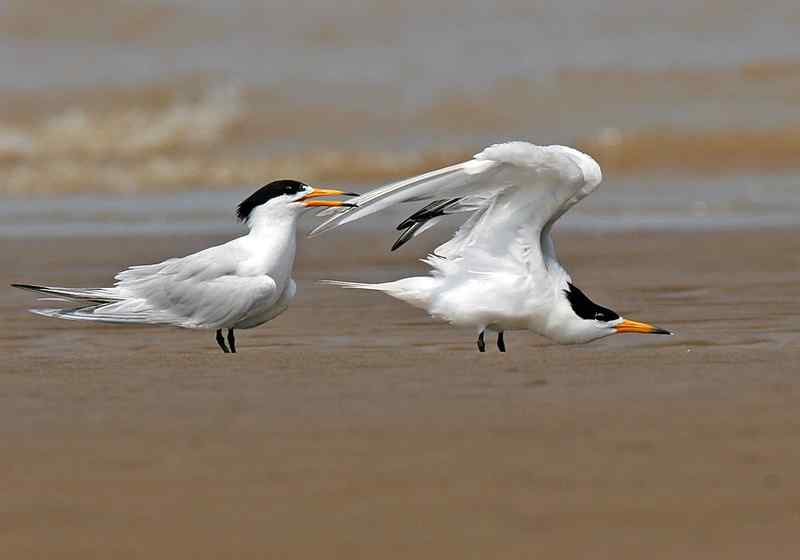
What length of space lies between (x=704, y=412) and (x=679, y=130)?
1304 cm

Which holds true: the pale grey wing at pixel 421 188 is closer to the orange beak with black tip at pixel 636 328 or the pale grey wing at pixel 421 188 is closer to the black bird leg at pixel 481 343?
the black bird leg at pixel 481 343

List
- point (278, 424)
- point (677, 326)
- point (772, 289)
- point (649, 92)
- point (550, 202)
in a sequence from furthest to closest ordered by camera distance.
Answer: point (649, 92)
point (772, 289)
point (677, 326)
point (550, 202)
point (278, 424)

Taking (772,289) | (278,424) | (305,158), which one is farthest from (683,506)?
(305,158)

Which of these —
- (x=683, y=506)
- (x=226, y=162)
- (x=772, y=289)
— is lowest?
(x=683, y=506)

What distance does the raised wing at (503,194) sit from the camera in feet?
19.9

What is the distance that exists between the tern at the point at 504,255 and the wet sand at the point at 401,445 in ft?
0.60

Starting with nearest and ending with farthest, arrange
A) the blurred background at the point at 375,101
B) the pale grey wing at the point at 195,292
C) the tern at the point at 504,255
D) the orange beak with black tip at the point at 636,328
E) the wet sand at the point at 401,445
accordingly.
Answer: the wet sand at the point at 401,445, the tern at the point at 504,255, the orange beak with black tip at the point at 636,328, the pale grey wing at the point at 195,292, the blurred background at the point at 375,101

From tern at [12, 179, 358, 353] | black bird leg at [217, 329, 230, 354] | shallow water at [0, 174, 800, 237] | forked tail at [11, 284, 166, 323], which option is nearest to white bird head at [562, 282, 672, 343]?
tern at [12, 179, 358, 353]

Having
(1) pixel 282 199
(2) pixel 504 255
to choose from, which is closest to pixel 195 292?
(1) pixel 282 199

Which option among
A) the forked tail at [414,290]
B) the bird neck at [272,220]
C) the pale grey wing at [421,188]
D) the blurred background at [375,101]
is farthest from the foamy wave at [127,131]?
the pale grey wing at [421,188]

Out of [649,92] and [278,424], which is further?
[649,92]

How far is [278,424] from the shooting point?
4496mm

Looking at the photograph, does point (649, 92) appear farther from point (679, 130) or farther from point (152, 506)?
point (152, 506)

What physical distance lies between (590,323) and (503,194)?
622 mm
